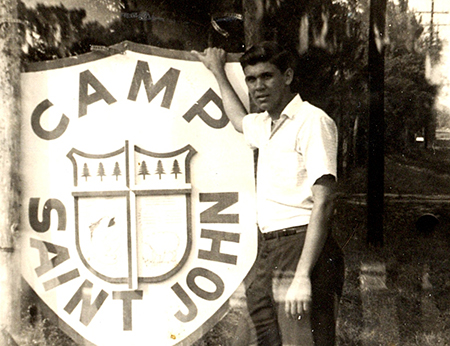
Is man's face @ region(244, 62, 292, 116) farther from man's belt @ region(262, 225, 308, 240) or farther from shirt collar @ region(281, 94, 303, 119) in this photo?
man's belt @ region(262, 225, 308, 240)

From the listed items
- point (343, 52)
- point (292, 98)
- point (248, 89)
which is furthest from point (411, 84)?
point (248, 89)

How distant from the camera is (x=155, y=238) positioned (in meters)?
2.28

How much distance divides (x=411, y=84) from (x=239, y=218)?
97 centimetres

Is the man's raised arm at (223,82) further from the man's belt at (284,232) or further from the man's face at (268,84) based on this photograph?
the man's belt at (284,232)

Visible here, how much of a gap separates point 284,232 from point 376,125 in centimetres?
63

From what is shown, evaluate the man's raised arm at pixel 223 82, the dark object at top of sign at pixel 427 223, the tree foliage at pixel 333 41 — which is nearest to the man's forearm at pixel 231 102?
the man's raised arm at pixel 223 82

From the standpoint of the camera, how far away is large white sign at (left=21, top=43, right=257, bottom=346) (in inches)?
88.9

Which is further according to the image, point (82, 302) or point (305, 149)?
point (82, 302)

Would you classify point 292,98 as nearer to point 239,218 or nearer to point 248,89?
point 248,89

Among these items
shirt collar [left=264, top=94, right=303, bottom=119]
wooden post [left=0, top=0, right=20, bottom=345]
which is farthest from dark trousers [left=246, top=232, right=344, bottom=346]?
wooden post [left=0, top=0, right=20, bottom=345]

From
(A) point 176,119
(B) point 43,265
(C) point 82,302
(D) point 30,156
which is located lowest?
(C) point 82,302

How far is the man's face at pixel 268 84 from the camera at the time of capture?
221cm

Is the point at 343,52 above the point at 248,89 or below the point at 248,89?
above

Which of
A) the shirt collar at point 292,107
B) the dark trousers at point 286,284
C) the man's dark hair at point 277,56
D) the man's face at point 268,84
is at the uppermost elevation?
the man's dark hair at point 277,56
